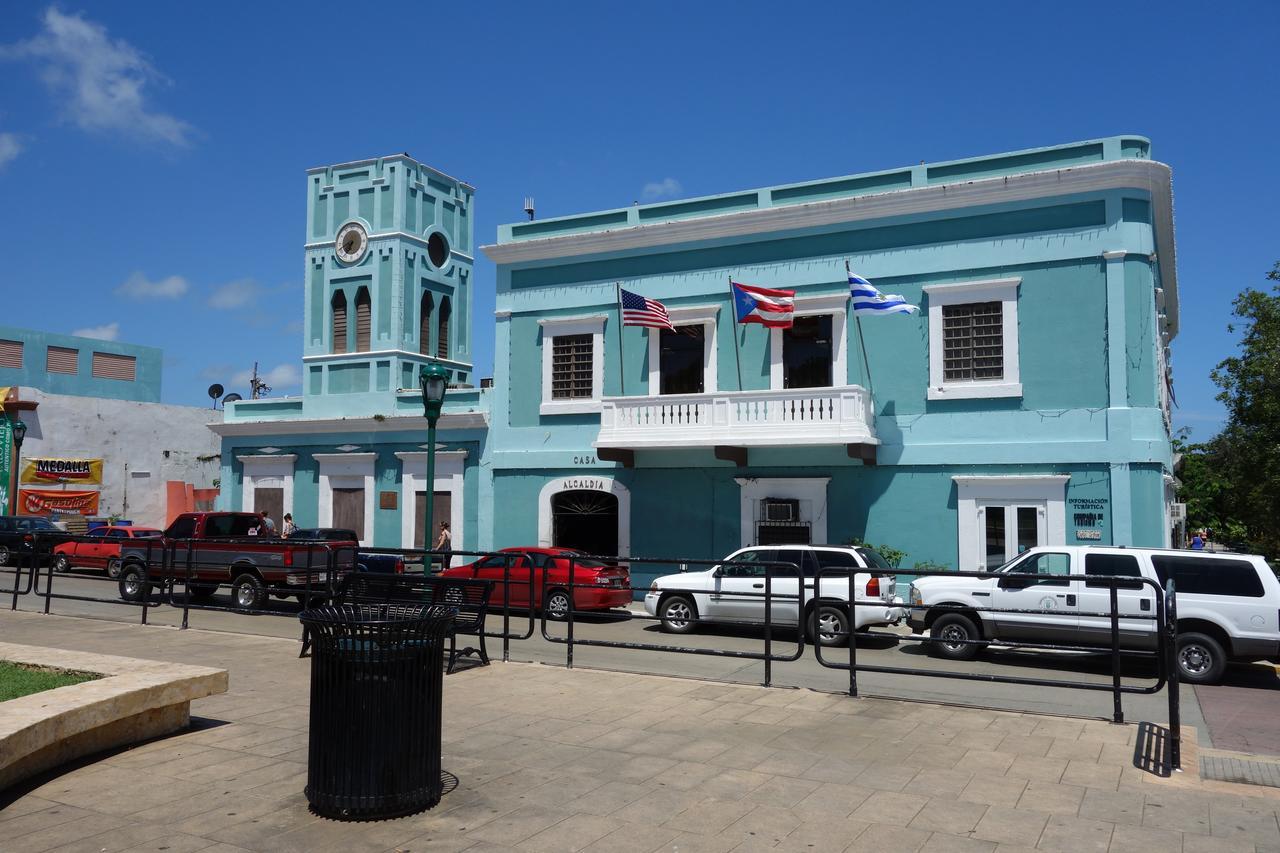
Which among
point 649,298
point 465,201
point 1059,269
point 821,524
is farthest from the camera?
point 465,201

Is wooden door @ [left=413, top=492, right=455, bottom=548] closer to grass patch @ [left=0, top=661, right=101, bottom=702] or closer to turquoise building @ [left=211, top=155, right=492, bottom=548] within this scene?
turquoise building @ [left=211, top=155, right=492, bottom=548]

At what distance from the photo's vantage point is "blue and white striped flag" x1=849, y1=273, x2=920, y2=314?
772 inches

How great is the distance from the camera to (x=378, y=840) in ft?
19.1

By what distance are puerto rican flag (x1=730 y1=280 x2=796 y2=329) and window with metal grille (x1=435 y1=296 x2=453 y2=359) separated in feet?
44.5

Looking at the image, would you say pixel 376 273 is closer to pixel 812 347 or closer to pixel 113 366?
pixel 812 347

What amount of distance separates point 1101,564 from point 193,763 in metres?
12.6

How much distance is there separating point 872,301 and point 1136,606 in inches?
313

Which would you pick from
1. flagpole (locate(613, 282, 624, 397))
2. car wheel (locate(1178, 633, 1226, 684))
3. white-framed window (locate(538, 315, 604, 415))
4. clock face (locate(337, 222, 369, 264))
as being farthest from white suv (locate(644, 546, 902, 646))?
clock face (locate(337, 222, 369, 264))

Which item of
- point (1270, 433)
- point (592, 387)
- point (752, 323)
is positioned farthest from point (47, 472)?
point (1270, 433)

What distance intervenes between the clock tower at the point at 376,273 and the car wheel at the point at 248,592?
35.4 feet

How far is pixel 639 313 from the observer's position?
875 inches

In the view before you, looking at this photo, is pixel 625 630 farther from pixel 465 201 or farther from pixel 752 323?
pixel 465 201

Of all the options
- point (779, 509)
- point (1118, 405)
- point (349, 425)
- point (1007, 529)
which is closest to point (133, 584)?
point (349, 425)

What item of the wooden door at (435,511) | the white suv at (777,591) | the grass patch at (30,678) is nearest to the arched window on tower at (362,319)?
the wooden door at (435,511)
